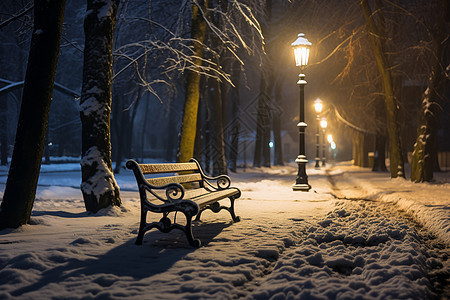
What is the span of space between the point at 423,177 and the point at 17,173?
13682 mm

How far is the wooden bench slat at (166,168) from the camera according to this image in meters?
6.05

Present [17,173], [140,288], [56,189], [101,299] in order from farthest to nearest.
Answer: [56,189] → [17,173] → [140,288] → [101,299]

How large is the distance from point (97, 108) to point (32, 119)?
1909 millimetres

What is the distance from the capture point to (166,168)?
6.73 meters

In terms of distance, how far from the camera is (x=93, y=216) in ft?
26.3

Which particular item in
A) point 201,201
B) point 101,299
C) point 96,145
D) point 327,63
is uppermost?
point 327,63

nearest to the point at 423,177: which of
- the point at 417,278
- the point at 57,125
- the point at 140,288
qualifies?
the point at 417,278

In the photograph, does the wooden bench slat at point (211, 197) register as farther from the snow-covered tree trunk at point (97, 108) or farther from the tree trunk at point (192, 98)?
the tree trunk at point (192, 98)

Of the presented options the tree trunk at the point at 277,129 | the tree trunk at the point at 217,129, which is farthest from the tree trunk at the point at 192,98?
the tree trunk at the point at 277,129

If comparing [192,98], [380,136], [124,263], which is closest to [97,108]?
[124,263]

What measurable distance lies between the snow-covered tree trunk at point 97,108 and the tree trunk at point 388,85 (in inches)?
435

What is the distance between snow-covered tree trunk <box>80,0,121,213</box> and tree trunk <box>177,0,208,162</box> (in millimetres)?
4505

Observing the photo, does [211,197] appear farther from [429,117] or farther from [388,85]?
[388,85]

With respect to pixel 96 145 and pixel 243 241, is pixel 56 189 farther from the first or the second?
pixel 243 241
